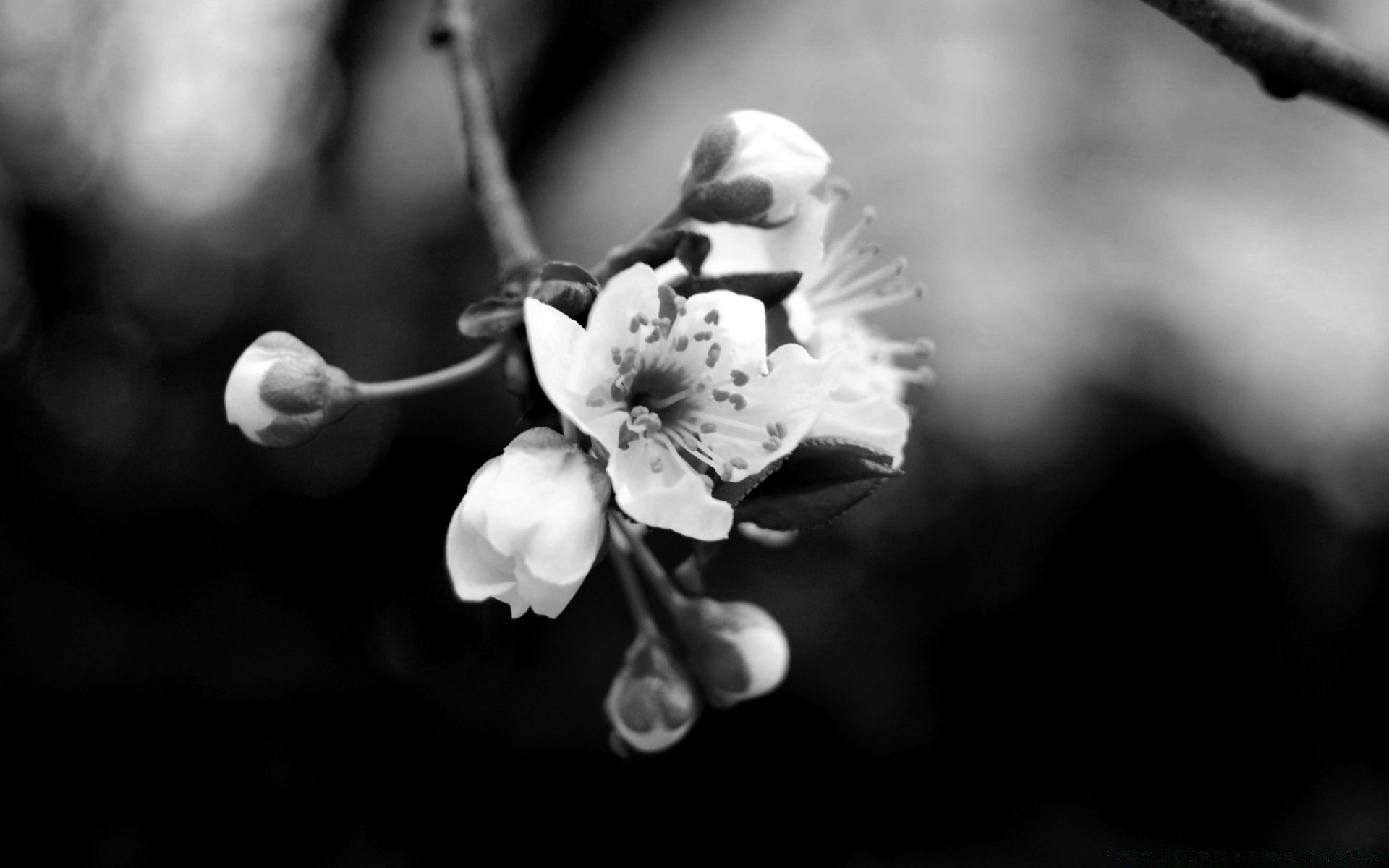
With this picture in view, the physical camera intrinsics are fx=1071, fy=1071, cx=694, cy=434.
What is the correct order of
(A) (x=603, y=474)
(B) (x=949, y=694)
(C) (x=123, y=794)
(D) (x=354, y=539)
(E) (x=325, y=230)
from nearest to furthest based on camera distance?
(A) (x=603, y=474)
(C) (x=123, y=794)
(D) (x=354, y=539)
(B) (x=949, y=694)
(E) (x=325, y=230)

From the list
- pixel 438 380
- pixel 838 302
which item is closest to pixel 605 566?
pixel 838 302

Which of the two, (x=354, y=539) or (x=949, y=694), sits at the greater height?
(x=354, y=539)

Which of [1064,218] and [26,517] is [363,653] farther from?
[1064,218]

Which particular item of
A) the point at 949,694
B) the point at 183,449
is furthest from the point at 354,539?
the point at 949,694

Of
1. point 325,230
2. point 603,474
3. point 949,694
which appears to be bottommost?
point 949,694

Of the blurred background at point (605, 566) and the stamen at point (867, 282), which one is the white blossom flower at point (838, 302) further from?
the blurred background at point (605, 566)

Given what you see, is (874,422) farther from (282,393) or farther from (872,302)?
(282,393)

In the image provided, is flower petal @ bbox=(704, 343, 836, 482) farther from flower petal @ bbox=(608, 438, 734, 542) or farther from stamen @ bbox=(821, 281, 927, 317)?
stamen @ bbox=(821, 281, 927, 317)
